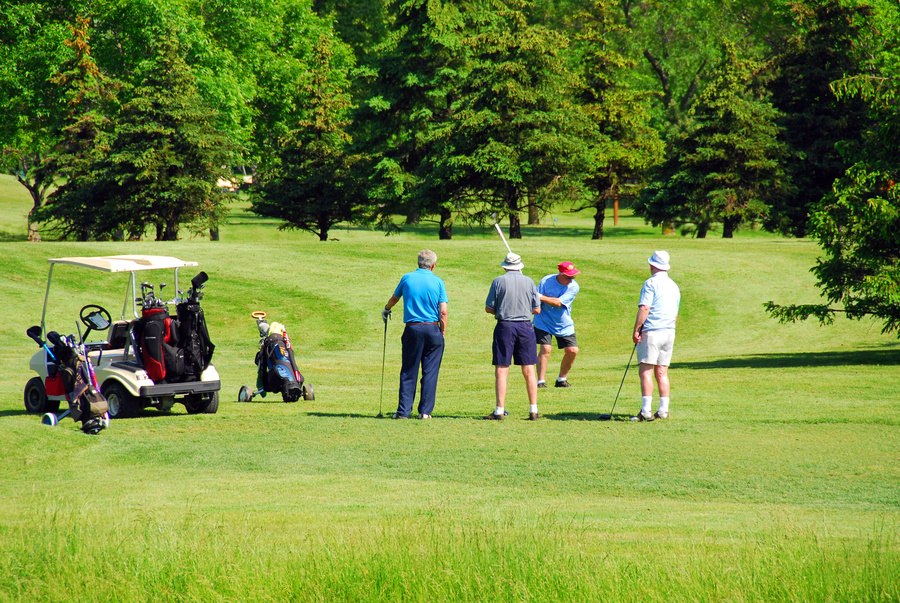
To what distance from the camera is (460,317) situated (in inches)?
1089

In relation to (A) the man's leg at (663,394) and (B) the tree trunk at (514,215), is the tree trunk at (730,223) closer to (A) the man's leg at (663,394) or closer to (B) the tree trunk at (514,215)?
(B) the tree trunk at (514,215)

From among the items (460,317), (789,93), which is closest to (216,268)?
(460,317)

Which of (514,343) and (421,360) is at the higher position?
(514,343)

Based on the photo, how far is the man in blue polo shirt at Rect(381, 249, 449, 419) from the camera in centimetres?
1170

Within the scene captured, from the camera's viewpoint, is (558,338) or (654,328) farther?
(558,338)

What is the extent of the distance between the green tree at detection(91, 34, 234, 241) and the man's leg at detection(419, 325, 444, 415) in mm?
28242

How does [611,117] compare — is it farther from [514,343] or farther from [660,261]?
[514,343]

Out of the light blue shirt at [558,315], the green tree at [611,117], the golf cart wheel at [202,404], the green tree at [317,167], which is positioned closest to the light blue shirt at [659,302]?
the light blue shirt at [558,315]

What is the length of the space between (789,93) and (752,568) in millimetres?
47091

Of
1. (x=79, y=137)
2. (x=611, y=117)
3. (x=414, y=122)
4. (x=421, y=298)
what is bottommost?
(x=421, y=298)

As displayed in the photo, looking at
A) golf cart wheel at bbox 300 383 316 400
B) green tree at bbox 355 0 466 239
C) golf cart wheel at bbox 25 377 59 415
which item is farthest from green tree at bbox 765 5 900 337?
green tree at bbox 355 0 466 239

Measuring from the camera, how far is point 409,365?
38.8 ft

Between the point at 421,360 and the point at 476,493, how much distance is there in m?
4.07

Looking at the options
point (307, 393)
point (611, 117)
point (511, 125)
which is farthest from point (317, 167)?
point (307, 393)
